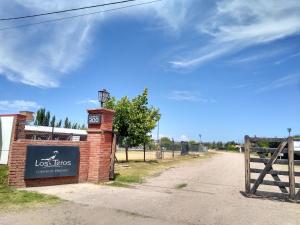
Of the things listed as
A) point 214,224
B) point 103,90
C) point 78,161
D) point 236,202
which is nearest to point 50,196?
point 78,161

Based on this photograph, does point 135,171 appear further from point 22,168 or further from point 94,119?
point 22,168

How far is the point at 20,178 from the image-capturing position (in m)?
10.6

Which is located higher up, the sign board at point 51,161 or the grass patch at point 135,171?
the sign board at point 51,161

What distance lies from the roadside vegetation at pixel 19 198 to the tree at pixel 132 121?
49.2ft

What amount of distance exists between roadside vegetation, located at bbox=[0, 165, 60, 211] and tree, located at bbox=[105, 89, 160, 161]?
15.0 meters

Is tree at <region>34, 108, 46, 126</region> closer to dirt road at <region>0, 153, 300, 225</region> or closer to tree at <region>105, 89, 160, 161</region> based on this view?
tree at <region>105, 89, 160, 161</region>

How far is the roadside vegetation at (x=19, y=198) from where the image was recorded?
823cm

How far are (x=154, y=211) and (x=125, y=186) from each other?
4.18 metres

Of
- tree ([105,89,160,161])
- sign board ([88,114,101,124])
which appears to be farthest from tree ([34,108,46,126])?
sign board ([88,114,101,124])

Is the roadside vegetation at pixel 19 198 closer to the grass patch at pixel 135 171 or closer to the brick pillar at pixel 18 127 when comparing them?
the grass patch at pixel 135 171

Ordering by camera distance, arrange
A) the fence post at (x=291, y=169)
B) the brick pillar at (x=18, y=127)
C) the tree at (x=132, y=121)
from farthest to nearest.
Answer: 1. the tree at (x=132, y=121)
2. the brick pillar at (x=18, y=127)
3. the fence post at (x=291, y=169)

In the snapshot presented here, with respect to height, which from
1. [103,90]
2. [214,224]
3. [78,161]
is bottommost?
[214,224]

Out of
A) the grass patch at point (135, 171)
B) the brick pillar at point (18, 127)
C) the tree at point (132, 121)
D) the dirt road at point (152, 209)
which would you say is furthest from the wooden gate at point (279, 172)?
the tree at point (132, 121)

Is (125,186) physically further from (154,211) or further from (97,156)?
(154,211)
